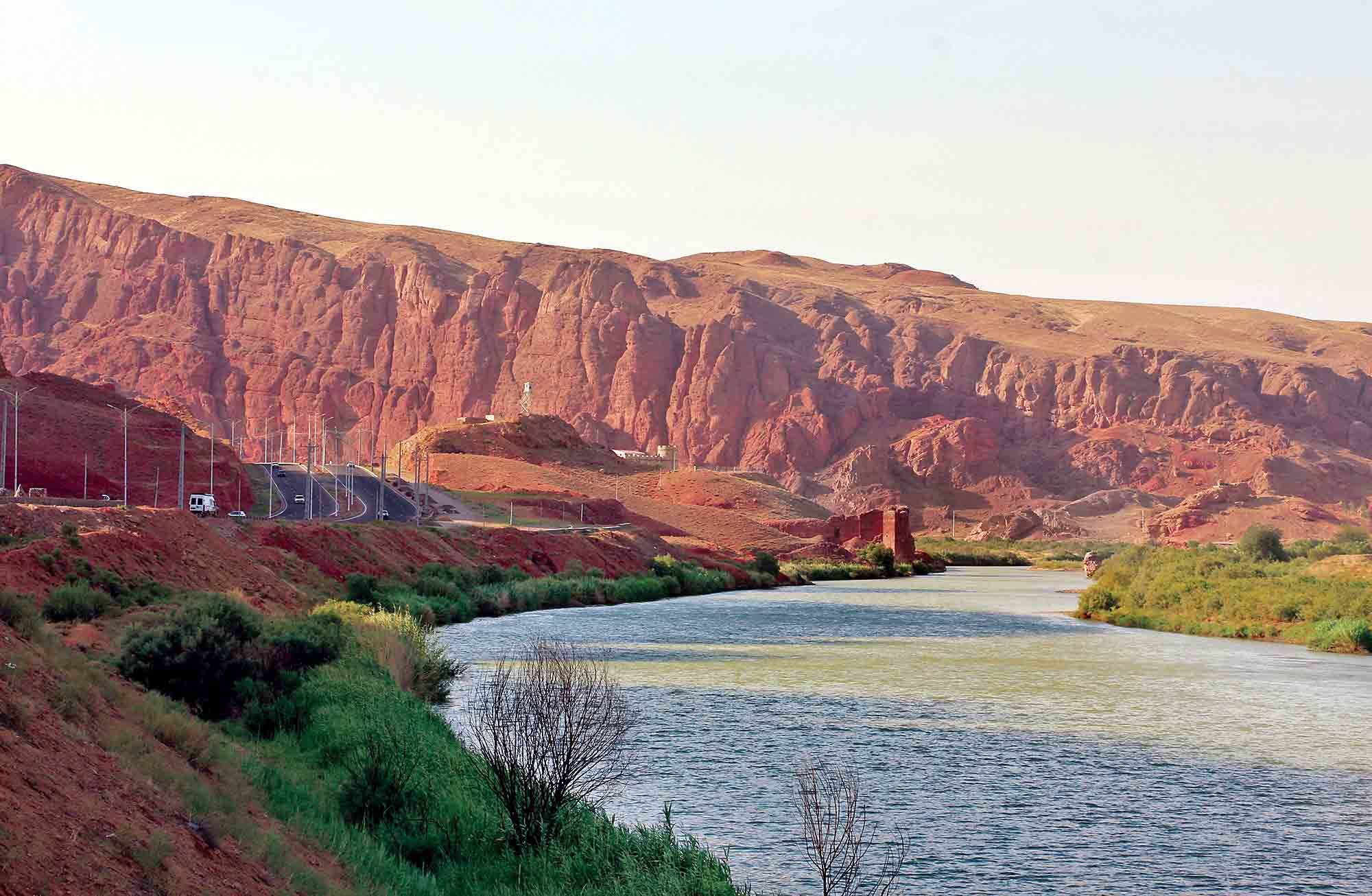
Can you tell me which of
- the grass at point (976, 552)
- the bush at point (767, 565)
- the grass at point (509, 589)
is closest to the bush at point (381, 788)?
the grass at point (509, 589)

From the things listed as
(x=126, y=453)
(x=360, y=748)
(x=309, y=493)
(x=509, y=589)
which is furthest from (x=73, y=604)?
(x=309, y=493)

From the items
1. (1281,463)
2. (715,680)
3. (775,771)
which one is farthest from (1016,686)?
(1281,463)

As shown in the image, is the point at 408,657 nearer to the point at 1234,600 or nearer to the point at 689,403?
the point at 1234,600

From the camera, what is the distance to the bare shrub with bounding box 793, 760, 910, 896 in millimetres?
13578

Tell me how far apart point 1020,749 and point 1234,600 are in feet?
116

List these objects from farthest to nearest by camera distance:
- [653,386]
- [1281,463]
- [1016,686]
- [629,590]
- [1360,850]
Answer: [653,386]
[1281,463]
[629,590]
[1016,686]
[1360,850]

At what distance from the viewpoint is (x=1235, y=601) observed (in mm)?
57781

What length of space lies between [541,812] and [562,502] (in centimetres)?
9165

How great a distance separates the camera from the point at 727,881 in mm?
14250

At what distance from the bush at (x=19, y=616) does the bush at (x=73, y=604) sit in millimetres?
12038

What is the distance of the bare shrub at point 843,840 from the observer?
13578 millimetres

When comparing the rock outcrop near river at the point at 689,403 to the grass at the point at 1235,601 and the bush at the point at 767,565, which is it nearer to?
the bush at the point at 767,565

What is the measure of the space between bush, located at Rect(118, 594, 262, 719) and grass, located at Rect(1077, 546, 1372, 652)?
126ft

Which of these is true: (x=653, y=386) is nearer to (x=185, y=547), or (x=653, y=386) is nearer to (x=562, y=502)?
(x=562, y=502)
